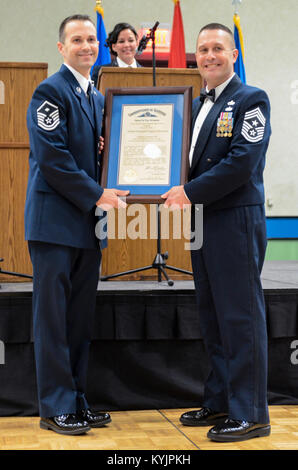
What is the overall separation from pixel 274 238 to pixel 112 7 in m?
3.92

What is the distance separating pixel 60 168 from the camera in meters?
2.33

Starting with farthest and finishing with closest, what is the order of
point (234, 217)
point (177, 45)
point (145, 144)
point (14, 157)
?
point (177, 45) → point (14, 157) → point (145, 144) → point (234, 217)

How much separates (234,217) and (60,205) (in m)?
0.72

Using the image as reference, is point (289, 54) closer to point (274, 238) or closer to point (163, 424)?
point (274, 238)

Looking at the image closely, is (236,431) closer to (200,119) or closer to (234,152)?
(234,152)

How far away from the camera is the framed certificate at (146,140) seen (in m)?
2.54

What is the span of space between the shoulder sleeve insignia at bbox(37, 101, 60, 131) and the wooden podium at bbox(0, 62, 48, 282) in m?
1.37

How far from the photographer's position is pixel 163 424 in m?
2.63

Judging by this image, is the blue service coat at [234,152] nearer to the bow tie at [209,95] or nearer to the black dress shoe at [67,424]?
the bow tie at [209,95]

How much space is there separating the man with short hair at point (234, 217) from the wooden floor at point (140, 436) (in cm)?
9

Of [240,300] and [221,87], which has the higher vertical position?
[221,87]

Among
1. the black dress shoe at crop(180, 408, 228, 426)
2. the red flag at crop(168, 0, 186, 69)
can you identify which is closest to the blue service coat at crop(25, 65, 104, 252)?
the black dress shoe at crop(180, 408, 228, 426)

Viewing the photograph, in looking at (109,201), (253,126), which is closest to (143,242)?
(109,201)
